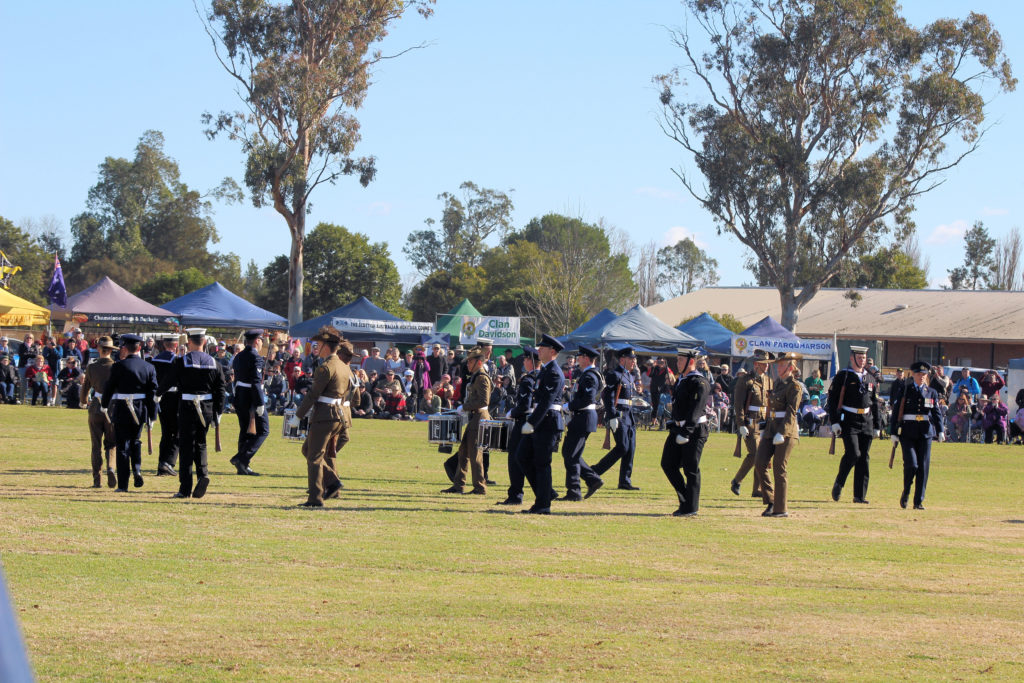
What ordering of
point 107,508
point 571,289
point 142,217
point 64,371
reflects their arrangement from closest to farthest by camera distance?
point 107,508 → point 64,371 → point 571,289 → point 142,217

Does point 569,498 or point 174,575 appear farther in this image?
point 569,498

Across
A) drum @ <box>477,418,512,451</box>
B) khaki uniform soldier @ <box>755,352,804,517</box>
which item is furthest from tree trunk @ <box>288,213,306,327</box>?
khaki uniform soldier @ <box>755,352,804,517</box>

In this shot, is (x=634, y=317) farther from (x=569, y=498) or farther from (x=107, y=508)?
(x=107, y=508)

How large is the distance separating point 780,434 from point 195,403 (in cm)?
700

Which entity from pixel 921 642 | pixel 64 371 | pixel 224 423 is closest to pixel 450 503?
pixel 921 642

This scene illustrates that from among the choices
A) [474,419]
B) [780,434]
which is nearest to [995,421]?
[780,434]

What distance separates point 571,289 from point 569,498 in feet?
183

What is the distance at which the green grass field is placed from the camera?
686 cm

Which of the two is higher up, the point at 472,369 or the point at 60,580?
the point at 472,369

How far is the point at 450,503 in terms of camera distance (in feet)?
47.5

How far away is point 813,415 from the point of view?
106ft

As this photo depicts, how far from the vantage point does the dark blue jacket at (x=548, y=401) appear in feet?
44.1

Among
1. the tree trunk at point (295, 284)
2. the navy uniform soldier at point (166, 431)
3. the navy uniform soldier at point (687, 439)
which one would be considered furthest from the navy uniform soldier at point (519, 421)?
the tree trunk at point (295, 284)

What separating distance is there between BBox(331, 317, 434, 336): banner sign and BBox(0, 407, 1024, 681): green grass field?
2465cm
